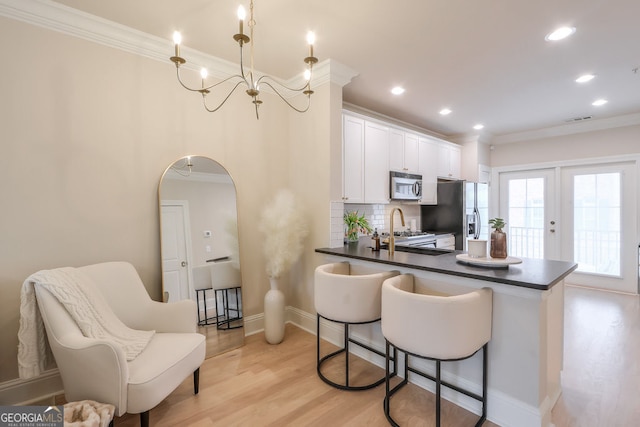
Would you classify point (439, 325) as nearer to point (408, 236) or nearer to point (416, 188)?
point (408, 236)

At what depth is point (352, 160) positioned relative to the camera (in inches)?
135

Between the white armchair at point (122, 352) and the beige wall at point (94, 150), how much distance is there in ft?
1.17

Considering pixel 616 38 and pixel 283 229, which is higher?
pixel 616 38

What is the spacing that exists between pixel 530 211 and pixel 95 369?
249 inches

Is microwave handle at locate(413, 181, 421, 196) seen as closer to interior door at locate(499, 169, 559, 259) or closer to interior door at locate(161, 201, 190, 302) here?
interior door at locate(499, 169, 559, 259)

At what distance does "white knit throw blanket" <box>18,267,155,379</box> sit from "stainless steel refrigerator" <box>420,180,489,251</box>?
14.2 ft

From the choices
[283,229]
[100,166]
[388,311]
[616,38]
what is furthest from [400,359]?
[616,38]

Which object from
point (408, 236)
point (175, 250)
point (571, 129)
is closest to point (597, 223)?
point (571, 129)

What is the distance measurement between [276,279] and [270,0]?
2.35 meters

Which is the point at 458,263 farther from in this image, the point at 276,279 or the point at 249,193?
the point at 249,193

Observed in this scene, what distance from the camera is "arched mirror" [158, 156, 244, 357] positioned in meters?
2.52

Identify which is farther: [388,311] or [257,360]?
[257,360]

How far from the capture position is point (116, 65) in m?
2.31

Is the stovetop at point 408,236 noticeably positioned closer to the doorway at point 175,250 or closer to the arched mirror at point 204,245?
the arched mirror at point 204,245
